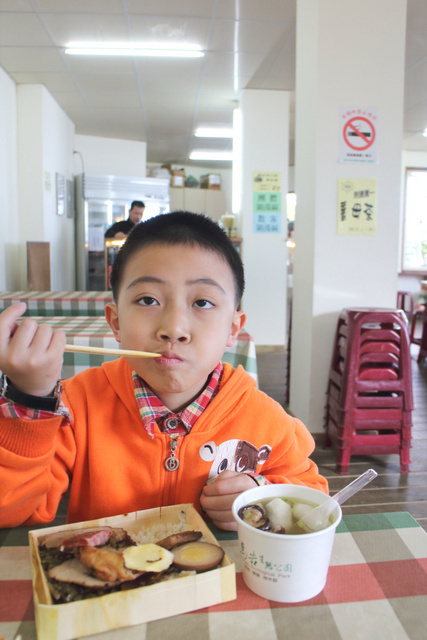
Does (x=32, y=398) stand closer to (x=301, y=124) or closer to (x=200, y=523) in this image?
(x=200, y=523)

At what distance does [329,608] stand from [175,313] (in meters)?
0.37

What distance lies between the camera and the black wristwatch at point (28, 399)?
58 cm

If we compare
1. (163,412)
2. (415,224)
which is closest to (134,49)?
(163,412)

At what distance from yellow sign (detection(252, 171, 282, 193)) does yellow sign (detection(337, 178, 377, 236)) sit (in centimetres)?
291

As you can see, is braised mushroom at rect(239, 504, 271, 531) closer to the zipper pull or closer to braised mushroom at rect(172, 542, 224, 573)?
braised mushroom at rect(172, 542, 224, 573)

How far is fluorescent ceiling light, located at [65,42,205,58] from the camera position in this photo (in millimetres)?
4227

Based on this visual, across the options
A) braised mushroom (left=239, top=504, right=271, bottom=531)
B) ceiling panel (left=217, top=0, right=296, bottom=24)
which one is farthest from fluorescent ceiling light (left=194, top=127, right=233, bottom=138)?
braised mushroom (left=239, top=504, right=271, bottom=531)

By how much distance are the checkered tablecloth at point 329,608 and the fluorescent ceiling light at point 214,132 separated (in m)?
6.95

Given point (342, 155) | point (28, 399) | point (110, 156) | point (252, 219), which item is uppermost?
point (110, 156)

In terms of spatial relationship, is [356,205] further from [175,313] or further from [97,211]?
[97,211]

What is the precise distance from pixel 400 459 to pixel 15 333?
2.31 metres

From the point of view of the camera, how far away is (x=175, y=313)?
2.18 ft

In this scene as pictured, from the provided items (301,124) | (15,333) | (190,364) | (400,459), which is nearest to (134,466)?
(190,364)

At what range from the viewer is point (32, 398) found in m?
0.58
